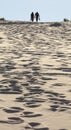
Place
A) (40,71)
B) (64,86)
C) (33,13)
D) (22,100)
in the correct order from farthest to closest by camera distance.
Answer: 1. (33,13)
2. (40,71)
3. (64,86)
4. (22,100)

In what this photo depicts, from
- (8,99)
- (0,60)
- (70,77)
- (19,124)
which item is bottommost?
(19,124)

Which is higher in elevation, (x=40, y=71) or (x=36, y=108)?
(x=40, y=71)

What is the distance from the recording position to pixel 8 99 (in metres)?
7.41

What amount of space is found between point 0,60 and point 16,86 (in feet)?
14.1

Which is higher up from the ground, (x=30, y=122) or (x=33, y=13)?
(x=33, y=13)

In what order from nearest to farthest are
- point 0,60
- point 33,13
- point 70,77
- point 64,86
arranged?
point 64,86
point 70,77
point 0,60
point 33,13

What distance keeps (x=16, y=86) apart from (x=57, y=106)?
1.87m

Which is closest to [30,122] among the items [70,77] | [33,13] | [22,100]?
[22,100]

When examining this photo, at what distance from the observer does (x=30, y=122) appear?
19.5 ft

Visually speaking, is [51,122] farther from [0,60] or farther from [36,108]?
[0,60]

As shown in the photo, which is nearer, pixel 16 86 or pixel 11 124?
pixel 11 124

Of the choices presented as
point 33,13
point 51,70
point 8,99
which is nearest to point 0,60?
point 51,70

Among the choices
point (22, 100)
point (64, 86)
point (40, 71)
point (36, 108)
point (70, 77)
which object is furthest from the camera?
point (40, 71)

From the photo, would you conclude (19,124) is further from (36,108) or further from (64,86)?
(64,86)
